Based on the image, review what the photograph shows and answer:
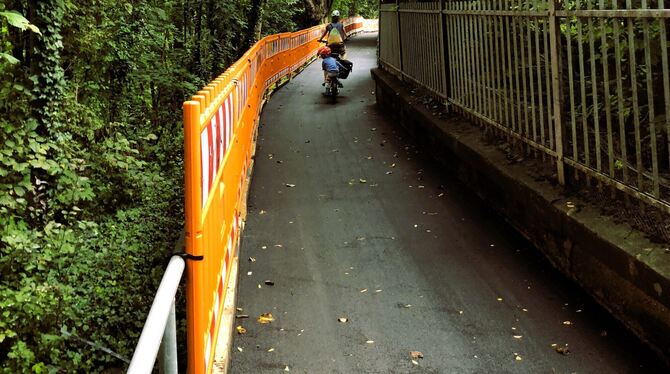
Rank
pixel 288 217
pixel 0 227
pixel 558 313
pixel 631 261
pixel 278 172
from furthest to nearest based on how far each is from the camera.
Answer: pixel 278 172, pixel 288 217, pixel 0 227, pixel 558 313, pixel 631 261

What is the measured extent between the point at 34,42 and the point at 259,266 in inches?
151

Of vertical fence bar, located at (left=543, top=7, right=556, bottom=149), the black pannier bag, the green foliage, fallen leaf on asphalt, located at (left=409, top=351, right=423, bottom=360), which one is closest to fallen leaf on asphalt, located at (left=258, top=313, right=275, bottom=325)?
fallen leaf on asphalt, located at (left=409, top=351, right=423, bottom=360)

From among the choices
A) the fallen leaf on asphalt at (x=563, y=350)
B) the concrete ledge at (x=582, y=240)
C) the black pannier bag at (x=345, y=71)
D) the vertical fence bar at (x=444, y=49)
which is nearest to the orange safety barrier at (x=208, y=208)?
the fallen leaf on asphalt at (x=563, y=350)

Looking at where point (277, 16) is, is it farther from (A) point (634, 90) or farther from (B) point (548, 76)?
(A) point (634, 90)

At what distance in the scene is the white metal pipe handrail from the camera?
1.92 meters

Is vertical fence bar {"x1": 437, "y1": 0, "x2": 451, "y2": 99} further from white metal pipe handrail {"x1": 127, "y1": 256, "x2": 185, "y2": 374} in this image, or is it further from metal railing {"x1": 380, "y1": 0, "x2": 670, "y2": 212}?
white metal pipe handrail {"x1": 127, "y1": 256, "x2": 185, "y2": 374}

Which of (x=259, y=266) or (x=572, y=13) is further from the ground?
(x=572, y=13)

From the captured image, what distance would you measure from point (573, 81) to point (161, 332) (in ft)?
15.1

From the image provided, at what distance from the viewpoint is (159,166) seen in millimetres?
11039

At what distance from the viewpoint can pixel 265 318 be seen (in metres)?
5.08

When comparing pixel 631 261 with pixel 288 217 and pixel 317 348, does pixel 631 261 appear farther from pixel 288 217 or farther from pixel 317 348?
pixel 288 217

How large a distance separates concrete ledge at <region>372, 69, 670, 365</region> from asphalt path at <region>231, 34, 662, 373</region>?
14 centimetres

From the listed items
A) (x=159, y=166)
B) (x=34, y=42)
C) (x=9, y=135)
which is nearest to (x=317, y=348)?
(x=9, y=135)

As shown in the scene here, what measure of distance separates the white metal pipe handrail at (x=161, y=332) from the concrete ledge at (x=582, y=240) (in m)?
2.90
